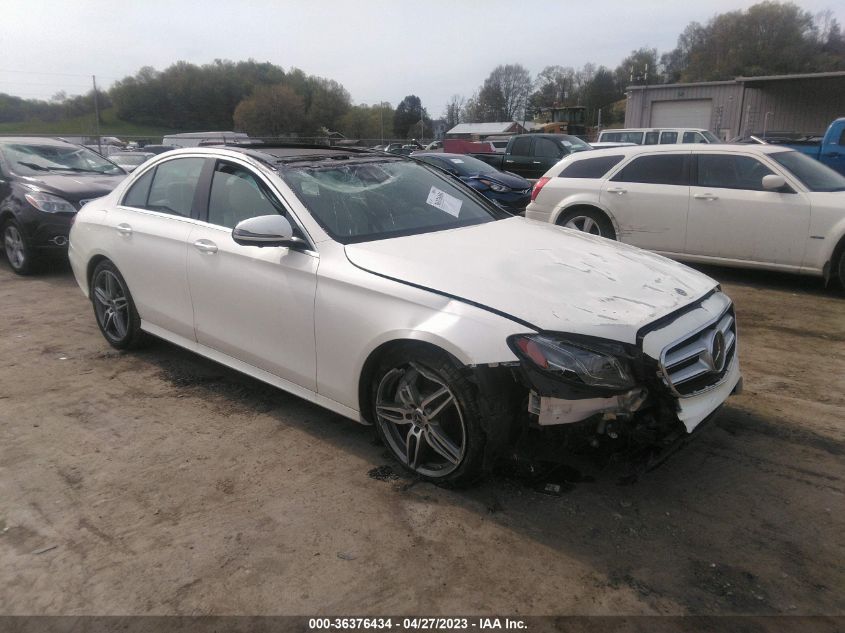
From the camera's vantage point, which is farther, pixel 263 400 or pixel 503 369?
pixel 263 400

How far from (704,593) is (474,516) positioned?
3.26ft

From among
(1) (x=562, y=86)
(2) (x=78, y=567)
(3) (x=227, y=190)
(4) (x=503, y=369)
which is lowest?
(2) (x=78, y=567)

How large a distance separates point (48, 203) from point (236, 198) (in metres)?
5.24

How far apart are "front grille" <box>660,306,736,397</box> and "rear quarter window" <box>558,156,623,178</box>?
17.8 feet

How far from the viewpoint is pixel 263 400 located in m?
4.43

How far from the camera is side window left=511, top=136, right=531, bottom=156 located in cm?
1827

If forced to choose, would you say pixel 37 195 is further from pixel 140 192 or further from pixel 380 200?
pixel 380 200

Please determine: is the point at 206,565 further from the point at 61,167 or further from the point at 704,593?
the point at 61,167

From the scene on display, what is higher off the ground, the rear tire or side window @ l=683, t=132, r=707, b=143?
side window @ l=683, t=132, r=707, b=143

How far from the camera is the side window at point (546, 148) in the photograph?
17.8m

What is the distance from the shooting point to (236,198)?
164 inches

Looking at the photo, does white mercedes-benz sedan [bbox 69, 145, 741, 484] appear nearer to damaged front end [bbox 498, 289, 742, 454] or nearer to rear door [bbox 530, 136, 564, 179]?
damaged front end [bbox 498, 289, 742, 454]

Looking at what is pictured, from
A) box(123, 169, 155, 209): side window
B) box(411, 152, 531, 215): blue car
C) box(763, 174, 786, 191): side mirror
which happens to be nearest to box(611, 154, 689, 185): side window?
box(763, 174, 786, 191): side mirror

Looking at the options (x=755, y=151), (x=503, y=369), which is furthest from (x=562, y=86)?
(x=503, y=369)
